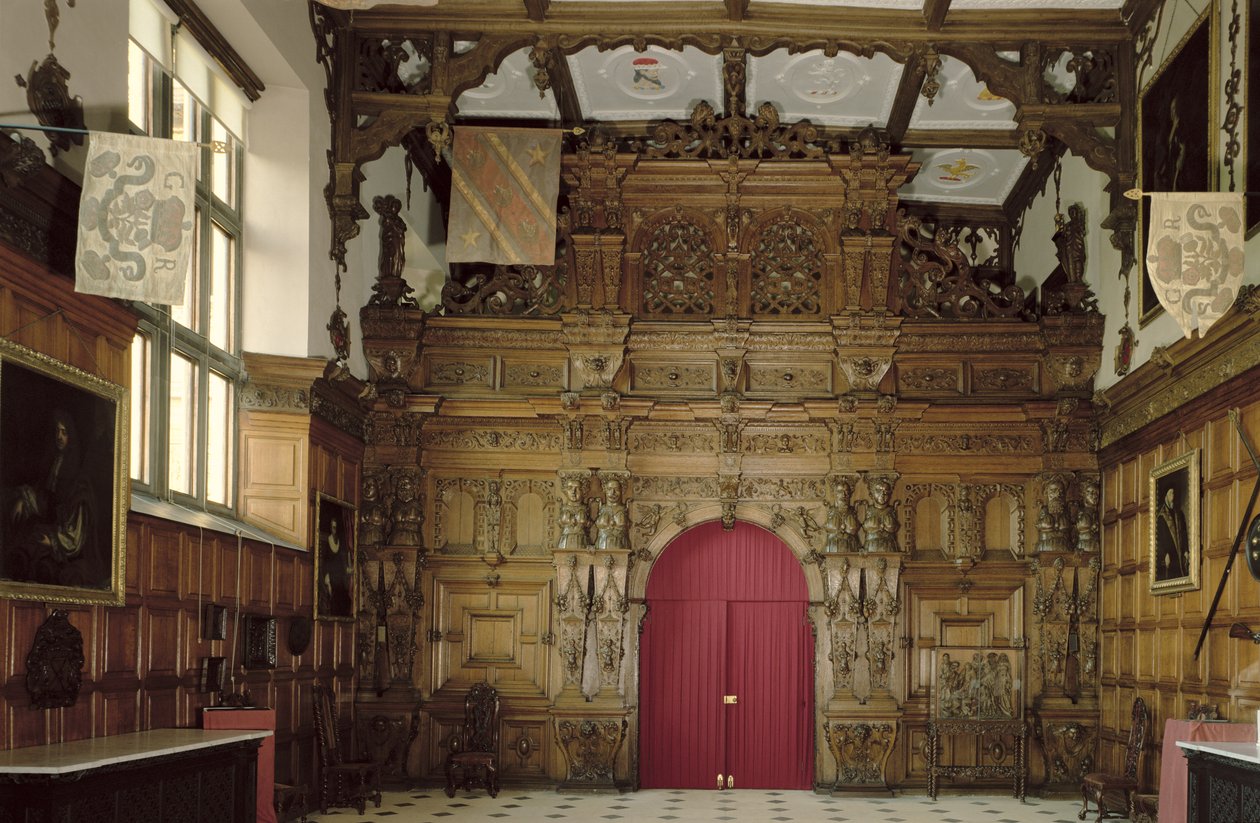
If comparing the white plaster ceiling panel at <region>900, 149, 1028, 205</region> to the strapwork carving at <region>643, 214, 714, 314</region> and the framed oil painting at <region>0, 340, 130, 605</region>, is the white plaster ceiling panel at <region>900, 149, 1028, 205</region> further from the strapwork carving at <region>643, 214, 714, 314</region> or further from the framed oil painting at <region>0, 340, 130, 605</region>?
the framed oil painting at <region>0, 340, 130, 605</region>

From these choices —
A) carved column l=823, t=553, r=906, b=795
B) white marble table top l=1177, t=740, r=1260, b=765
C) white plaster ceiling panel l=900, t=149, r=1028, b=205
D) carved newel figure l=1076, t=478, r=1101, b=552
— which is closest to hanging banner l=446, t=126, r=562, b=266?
white plaster ceiling panel l=900, t=149, r=1028, b=205

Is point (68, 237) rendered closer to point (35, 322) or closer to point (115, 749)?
point (35, 322)

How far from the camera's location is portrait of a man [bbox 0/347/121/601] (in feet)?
23.3

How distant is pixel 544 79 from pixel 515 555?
4.94 metres

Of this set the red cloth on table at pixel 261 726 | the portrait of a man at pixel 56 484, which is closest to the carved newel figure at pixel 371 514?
the red cloth on table at pixel 261 726

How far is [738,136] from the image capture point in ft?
47.1

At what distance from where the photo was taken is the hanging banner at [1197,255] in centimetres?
888

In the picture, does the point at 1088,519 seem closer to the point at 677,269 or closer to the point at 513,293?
the point at 677,269

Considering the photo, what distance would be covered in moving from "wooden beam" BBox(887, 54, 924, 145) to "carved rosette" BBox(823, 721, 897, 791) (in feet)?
20.5

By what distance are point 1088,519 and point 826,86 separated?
5.15 meters

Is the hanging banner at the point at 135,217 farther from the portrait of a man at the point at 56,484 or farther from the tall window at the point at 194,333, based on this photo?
the tall window at the point at 194,333

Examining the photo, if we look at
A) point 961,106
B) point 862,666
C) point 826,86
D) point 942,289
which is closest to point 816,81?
point 826,86

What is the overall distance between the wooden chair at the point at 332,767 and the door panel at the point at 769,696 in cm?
391

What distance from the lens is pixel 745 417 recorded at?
566 inches
